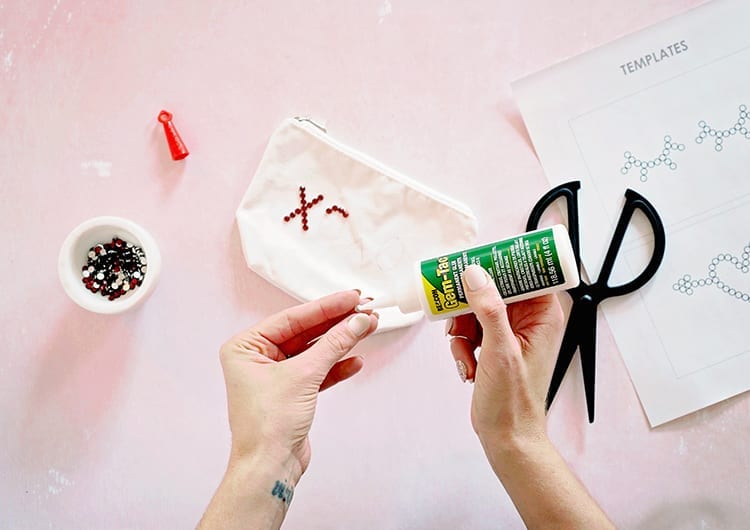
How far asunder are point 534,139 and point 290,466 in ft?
1.47

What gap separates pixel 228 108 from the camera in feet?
2.44

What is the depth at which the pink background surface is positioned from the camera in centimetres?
71

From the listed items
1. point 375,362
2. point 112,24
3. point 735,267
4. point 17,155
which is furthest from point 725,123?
point 17,155

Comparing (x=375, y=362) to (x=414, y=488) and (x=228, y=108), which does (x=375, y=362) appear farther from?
(x=228, y=108)

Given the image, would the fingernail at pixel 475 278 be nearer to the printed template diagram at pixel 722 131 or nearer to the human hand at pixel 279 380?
the human hand at pixel 279 380

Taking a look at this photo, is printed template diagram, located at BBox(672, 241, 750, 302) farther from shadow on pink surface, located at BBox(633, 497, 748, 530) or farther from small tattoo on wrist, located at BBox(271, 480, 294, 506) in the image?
small tattoo on wrist, located at BBox(271, 480, 294, 506)

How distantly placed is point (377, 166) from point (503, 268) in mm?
258

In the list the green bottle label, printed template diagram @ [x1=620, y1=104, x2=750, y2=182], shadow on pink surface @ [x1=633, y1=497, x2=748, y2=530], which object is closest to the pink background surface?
shadow on pink surface @ [x1=633, y1=497, x2=748, y2=530]

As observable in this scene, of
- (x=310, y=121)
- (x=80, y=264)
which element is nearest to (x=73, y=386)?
(x=80, y=264)

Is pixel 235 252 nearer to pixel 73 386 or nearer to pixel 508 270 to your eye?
pixel 73 386

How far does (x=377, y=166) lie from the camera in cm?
71

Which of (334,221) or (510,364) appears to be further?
(334,221)

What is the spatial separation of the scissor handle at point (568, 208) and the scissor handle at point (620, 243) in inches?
1.2

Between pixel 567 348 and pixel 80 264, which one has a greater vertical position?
pixel 80 264
